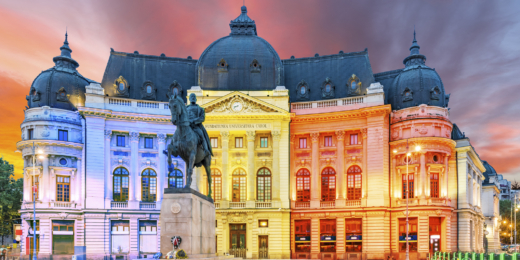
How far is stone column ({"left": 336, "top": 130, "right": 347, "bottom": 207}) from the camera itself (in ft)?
204

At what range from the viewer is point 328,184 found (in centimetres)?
6362

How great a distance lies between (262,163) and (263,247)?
1045 cm

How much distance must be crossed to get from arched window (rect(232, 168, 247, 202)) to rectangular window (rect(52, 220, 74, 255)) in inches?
783

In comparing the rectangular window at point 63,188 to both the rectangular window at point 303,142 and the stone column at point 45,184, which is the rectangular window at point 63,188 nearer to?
the stone column at point 45,184

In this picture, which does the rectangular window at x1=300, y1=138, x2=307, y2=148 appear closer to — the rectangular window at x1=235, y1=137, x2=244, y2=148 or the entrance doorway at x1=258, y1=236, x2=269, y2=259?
the rectangular window at x1=235, y1=137, x2=244, y2=148

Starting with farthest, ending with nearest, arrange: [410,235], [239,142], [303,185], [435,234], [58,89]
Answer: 1. [239,142]
2. [303,185]
3. [58,89]
4. [410,235]
5. [435,234]

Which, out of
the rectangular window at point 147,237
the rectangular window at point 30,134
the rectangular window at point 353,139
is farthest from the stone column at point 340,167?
the rectangular window at point 30,134

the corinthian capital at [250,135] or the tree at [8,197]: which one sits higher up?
the corinthian capital at [250,135]

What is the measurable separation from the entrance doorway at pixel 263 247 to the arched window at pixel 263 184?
206 inches

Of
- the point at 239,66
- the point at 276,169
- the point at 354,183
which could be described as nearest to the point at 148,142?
the point at 239,66

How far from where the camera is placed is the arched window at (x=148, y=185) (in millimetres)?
63347

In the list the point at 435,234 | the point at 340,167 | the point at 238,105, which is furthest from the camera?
the point at 340,167

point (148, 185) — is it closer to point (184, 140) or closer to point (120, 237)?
point (120, 237)

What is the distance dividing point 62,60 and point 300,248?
39647 mm
